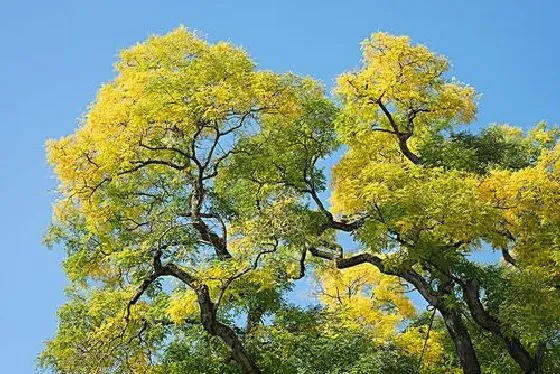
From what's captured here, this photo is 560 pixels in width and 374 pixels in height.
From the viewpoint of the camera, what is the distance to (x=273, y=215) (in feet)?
36.1

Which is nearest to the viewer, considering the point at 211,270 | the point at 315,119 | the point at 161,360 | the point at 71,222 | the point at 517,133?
the point at 211,270

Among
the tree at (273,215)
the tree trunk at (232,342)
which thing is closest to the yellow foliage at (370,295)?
the tree at (273,215)

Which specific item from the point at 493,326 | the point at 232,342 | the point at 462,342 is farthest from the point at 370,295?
the point at 232,342

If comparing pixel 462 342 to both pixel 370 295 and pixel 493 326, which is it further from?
pixel 370 295

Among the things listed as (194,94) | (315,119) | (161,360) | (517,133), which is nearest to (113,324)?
(161,360)

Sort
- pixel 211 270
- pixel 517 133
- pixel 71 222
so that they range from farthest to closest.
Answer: pixel 517 133 < pixel 71 222 < pixel 211 270

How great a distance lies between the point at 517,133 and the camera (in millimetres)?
15352

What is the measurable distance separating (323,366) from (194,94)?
3856mm

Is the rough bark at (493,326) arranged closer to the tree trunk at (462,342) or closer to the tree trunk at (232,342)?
the tree trunk at (462,342)

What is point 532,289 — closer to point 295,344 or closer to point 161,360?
point 295,344

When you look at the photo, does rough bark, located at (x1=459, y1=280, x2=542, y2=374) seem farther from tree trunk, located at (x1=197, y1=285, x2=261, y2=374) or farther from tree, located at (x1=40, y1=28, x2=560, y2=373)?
tree trunk, located at (x1=197, y1=285, x2=261, y2=374)

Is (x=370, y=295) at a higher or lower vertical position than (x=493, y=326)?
higher

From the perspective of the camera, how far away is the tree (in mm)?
11492

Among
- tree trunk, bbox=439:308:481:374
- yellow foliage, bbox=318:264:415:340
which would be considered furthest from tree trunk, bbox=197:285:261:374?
yellow foliage, bbox=318:264:415:340
